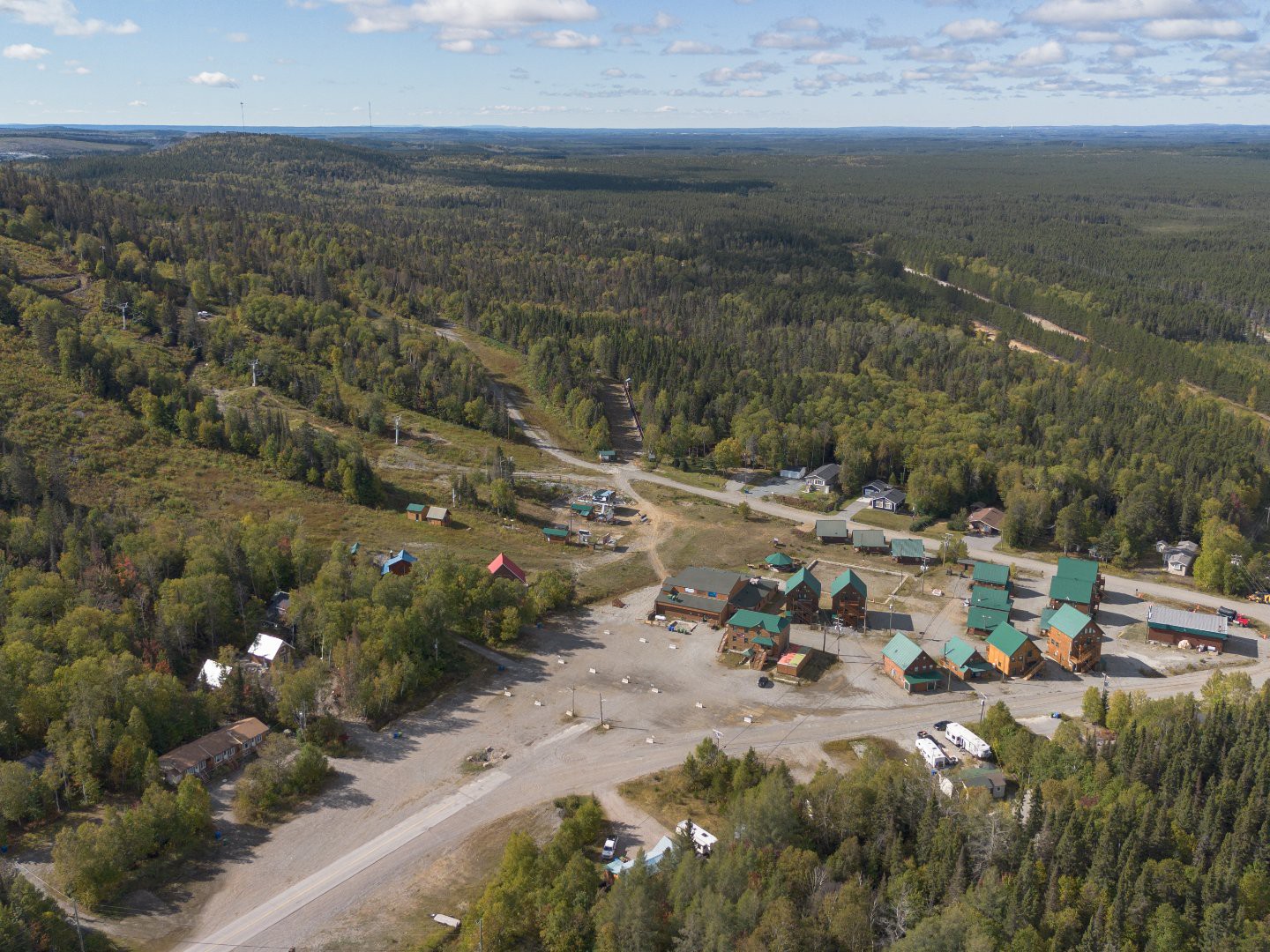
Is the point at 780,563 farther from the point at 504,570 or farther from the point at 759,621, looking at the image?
the point at 504,570

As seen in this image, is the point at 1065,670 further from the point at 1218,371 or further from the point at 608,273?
the point at 608,273

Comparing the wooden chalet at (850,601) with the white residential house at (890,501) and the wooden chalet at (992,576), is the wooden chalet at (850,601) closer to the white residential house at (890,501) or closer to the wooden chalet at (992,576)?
the wooden chalet at (992,576)

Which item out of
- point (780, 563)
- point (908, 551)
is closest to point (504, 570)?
point (780, 563)

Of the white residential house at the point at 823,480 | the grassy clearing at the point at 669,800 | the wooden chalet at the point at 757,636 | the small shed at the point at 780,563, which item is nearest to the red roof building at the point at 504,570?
the wooden chalet at the point at 757,636

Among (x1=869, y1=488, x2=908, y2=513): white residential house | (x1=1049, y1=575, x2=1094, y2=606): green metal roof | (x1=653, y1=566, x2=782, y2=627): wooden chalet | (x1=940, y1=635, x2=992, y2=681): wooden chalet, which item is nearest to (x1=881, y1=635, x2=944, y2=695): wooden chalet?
(x1=940, y1=635, x2=992, y2=681): wooden chalet

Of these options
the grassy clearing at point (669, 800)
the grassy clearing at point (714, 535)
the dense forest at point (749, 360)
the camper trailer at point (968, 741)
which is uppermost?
the dense forest at point (749, 360)
